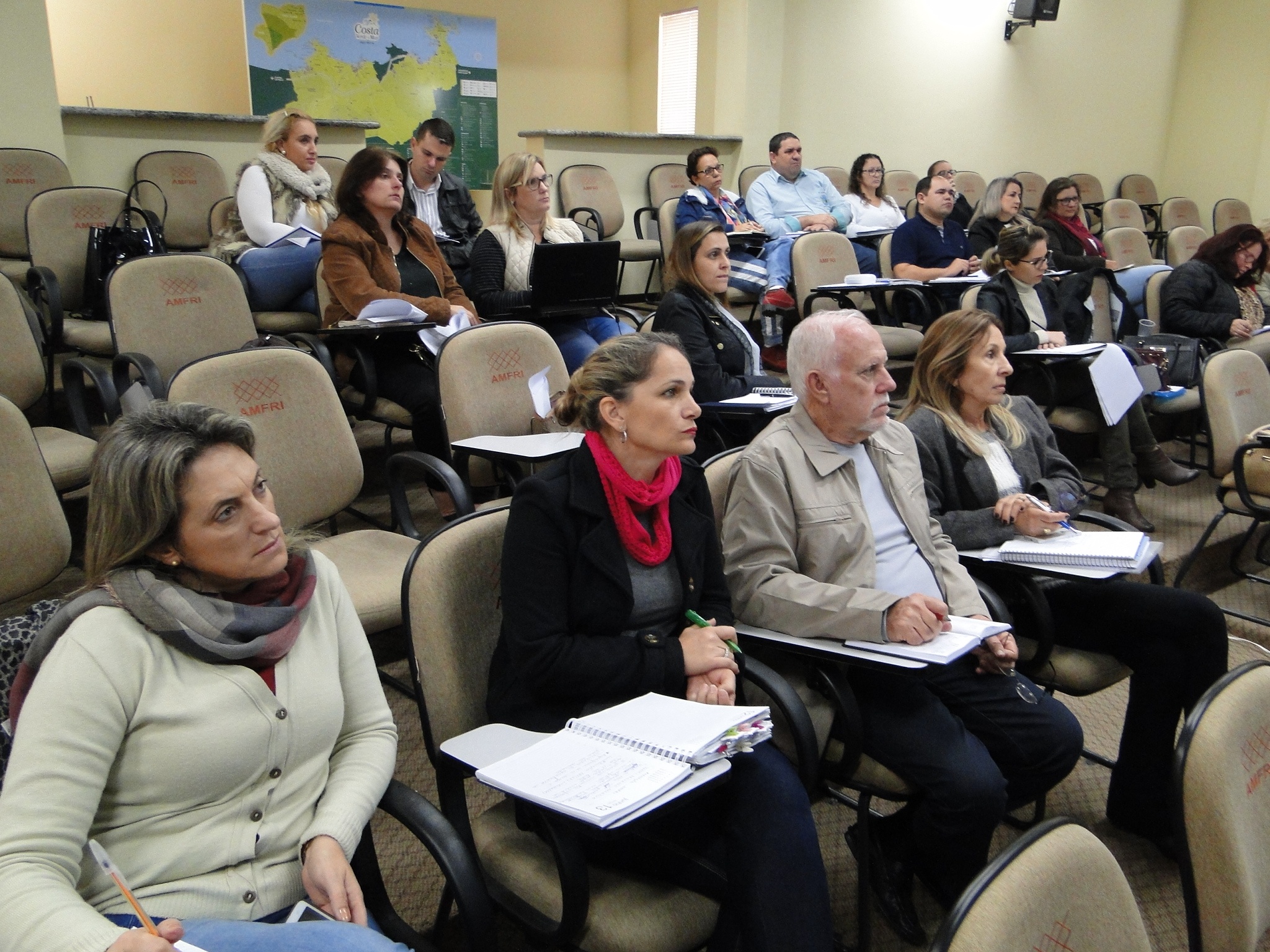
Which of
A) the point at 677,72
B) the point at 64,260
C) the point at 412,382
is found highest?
the point at 677,72

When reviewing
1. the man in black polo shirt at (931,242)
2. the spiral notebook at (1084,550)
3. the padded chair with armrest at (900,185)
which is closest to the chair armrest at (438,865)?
the spiral notebook at (1084,550)

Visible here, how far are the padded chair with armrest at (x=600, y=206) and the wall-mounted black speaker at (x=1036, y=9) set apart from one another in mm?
3858

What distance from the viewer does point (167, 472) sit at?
3.80 ft

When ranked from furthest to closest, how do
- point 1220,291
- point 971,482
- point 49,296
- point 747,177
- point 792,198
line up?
point 747,177
point 792,198
point 1220,291
point 49,296
point 971,482

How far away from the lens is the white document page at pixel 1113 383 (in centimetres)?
353

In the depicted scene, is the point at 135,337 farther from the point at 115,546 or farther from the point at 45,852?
the point at 45,852

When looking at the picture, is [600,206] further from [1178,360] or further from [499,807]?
[499,807]

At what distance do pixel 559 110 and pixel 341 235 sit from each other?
6003mm

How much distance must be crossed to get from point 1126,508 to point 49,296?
4066mm

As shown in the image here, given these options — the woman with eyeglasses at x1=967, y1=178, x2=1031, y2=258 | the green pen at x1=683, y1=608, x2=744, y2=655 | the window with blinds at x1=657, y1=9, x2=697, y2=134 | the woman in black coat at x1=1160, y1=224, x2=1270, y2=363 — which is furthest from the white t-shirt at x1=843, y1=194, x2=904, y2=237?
the green pen at x1=683, y1=608, x2=744, y2=655

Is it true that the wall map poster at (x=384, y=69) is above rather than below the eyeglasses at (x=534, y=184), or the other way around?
above

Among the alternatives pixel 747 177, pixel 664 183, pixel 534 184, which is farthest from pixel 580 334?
pixel 747 177

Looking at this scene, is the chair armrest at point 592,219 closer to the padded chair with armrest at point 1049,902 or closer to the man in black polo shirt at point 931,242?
the man in black polo shirt at point 931,242

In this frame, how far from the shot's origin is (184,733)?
1126 mm
